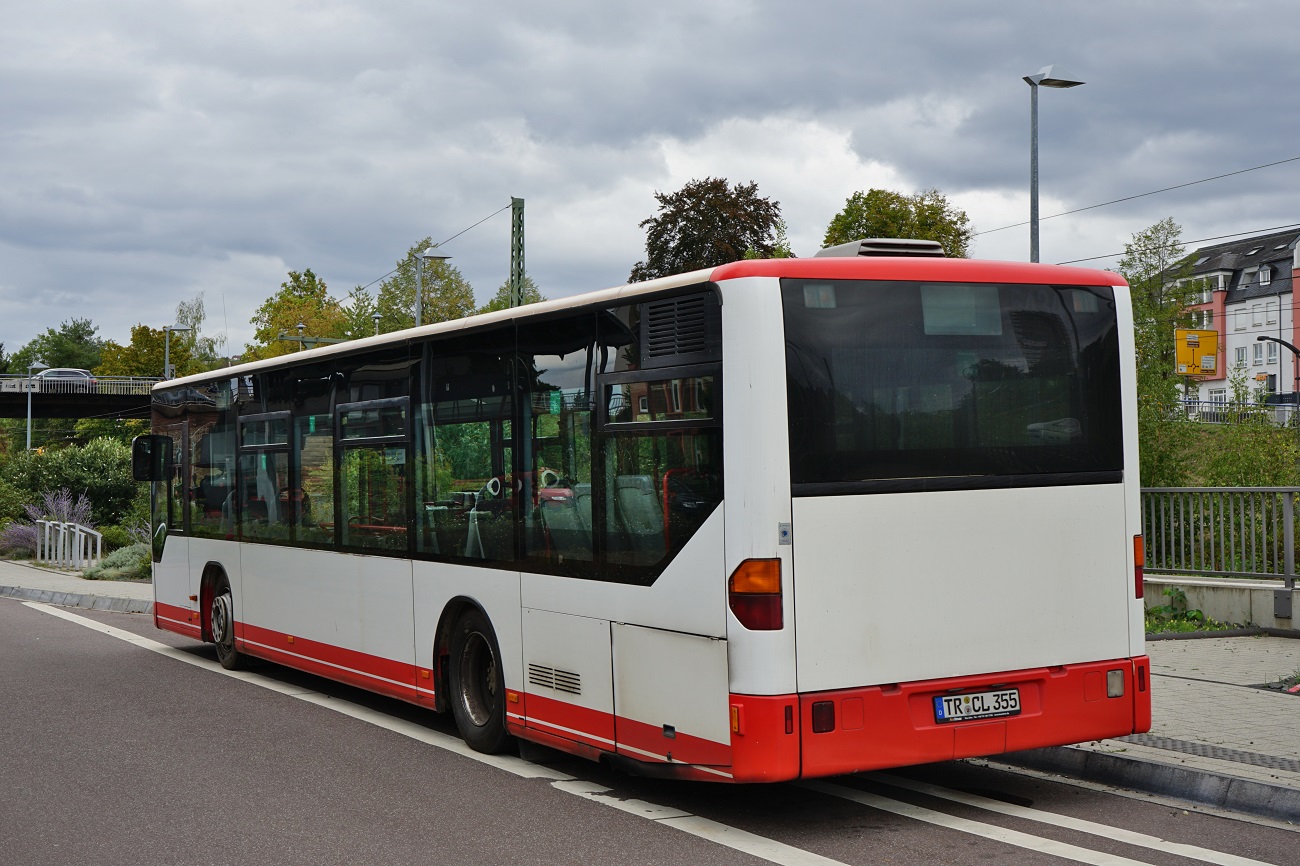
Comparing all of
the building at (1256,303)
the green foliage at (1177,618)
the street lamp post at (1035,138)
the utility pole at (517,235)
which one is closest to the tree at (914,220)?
the utility pole at (517,235)

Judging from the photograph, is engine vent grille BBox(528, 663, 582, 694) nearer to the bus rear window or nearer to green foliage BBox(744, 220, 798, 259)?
the bus rear window

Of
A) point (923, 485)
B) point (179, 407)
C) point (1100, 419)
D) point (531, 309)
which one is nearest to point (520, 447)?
point (531, 309)

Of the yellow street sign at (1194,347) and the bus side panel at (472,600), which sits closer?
the bus side panel at (472,600)

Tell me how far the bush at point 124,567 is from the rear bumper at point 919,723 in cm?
2224

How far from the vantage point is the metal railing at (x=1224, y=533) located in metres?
12.9

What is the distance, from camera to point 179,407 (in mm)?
14320

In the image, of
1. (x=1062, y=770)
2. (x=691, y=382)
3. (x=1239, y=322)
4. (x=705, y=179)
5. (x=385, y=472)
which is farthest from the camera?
(x=1239, y=322)

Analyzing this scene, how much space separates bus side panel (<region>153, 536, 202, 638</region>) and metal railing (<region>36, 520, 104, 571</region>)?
1423cm

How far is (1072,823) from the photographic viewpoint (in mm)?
6738

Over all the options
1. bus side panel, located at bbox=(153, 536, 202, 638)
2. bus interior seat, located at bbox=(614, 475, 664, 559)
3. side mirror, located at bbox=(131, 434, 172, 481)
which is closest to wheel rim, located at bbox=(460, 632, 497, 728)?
bus interior seat, located at bbox=(614, 475, 664, 559)

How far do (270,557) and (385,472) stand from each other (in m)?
2.68

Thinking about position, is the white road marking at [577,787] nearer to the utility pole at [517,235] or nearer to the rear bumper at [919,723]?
the rear bumper at [919,723]

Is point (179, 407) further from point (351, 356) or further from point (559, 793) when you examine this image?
point (559, 793)

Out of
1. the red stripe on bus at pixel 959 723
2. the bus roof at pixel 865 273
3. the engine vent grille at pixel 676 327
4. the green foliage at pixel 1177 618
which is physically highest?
the bus roof at pixel 865 273
